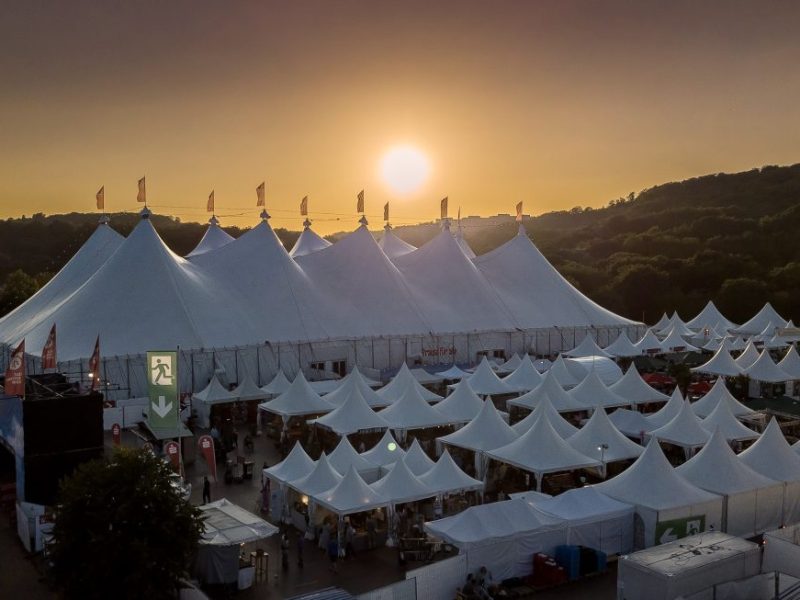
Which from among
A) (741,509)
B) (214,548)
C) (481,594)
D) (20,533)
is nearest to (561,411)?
(741,509)

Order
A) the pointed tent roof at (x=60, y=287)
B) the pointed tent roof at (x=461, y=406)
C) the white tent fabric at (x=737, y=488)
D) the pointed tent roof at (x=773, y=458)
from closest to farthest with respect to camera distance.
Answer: the white tent fabric at (x=737, y=488), the pointed tent roof at (x=773, y=458), the pointed tent roof at (x=461, y=406), the pointed tent roof at (x=60, y=287)

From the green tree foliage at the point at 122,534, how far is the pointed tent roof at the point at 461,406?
36.6 feet

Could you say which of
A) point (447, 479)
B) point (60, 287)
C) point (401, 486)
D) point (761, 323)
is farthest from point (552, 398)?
point (761, 323)

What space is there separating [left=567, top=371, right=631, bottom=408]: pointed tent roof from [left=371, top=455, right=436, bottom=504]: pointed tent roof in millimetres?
9353

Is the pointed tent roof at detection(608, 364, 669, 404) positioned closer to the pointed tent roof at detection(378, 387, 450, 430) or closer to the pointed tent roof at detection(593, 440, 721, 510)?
the pointed tent roof at detection(378, 387, 450, 430)

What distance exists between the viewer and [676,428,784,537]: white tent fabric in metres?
14.2

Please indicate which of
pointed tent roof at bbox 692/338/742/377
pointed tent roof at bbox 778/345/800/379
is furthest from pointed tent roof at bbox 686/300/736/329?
pointed tent roof at bbox 692/338/742/377

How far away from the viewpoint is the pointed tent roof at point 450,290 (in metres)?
32.5

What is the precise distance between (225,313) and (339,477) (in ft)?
47.9

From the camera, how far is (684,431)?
1862 cm

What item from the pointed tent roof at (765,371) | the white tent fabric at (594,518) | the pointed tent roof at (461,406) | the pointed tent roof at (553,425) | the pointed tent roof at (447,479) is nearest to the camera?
the white tent fabric at (594,518)

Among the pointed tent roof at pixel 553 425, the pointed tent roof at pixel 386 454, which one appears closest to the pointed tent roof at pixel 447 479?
the pointed tent roof at pixel 386 454

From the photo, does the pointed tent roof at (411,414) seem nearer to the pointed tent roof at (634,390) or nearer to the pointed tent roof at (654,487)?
the pointed tent roof at (634,390)

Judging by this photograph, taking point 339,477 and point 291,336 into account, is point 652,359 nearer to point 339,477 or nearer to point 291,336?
point 291,336
